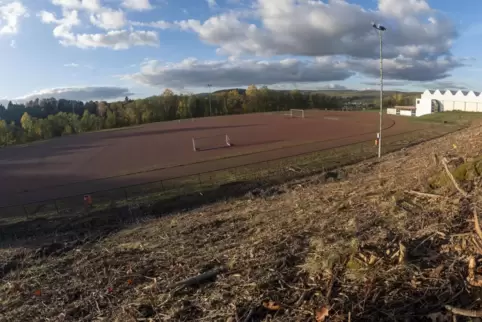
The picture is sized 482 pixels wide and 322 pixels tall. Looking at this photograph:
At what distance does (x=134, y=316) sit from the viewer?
4.53m

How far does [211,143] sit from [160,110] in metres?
75.2

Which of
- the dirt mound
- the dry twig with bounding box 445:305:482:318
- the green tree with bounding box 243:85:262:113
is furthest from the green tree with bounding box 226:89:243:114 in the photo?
the dry twig with bounding box 445:305:482:318

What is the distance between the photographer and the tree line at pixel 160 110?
10900 cm

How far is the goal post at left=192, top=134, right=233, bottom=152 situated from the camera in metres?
47.6

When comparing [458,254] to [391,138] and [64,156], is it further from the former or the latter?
[64,156]

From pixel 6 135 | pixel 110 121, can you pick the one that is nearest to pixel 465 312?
pixel 6 135

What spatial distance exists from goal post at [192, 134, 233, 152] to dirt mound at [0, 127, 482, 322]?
39.5 m

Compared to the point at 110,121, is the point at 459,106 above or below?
below

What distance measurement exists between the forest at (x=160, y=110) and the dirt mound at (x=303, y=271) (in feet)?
363

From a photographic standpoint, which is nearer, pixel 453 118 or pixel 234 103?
pixel 453 118

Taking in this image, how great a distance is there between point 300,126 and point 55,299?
5879 centimetres

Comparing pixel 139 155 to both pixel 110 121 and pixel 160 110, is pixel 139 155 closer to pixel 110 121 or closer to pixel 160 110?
pixel 110 121

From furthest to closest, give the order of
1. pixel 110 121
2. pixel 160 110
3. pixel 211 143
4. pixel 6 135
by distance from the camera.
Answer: pixel 160 110 < pixel 110 121 < pixel 6 135 < pixel 211 143

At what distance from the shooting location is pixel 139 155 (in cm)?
4544
